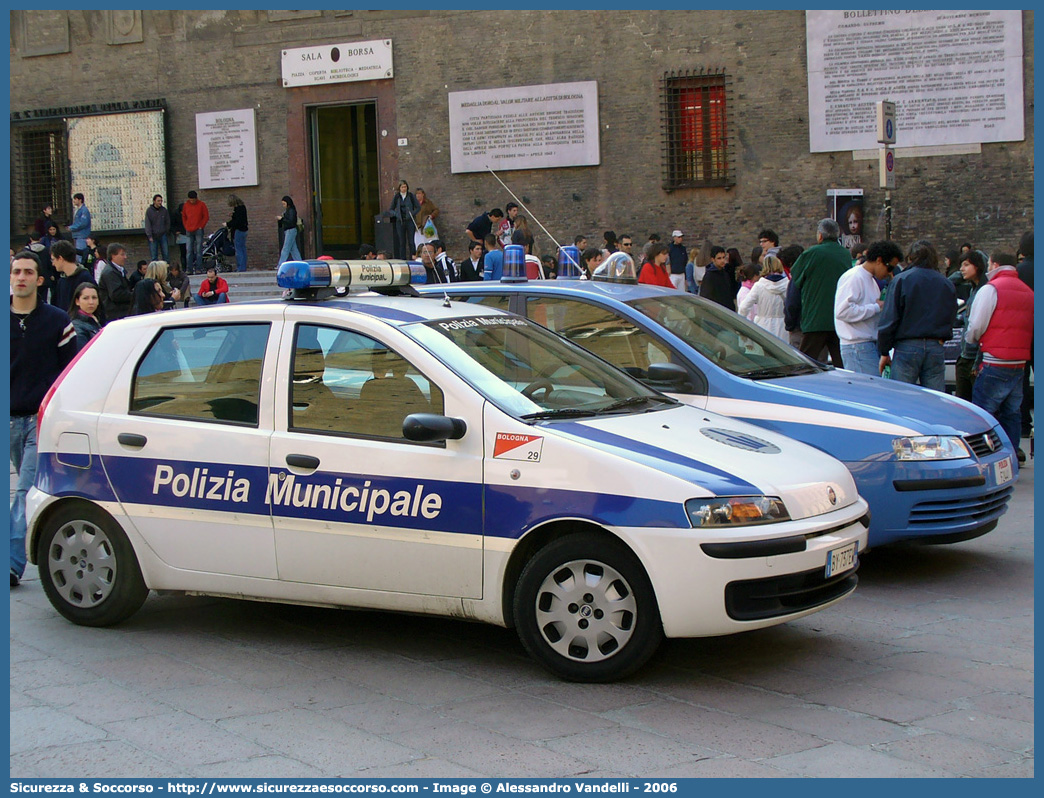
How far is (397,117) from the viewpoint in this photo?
25.2 metres

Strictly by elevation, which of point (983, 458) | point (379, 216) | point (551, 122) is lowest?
point (983, 458)

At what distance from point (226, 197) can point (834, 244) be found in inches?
724

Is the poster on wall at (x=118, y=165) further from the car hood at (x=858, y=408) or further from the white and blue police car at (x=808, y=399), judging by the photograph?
the car hood at (x=858, y=408)

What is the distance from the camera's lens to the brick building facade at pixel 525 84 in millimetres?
21938

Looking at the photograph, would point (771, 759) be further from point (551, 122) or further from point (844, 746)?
point (551, 122)

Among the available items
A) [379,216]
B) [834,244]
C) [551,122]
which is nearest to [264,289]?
[379,216]

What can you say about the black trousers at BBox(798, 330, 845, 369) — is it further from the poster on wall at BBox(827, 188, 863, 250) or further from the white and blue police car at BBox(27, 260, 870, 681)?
the poster on wall at BBox(827, 188, 863, 250)

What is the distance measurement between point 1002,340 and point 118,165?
22332 mm

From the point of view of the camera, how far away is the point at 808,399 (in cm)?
701

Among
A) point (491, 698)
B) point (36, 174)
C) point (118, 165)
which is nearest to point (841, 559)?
point (491, 698)

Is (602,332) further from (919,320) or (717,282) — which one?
(717,282)

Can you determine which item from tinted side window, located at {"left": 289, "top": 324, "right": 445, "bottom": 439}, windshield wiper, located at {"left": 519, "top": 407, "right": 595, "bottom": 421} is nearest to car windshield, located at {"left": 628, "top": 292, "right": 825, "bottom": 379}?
windshield wiper, located at {"left": 519, "top": 407, "right": 595, "bottom": 421}

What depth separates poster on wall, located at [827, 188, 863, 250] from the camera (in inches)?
867

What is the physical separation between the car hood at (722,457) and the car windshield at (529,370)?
0.62 feet
